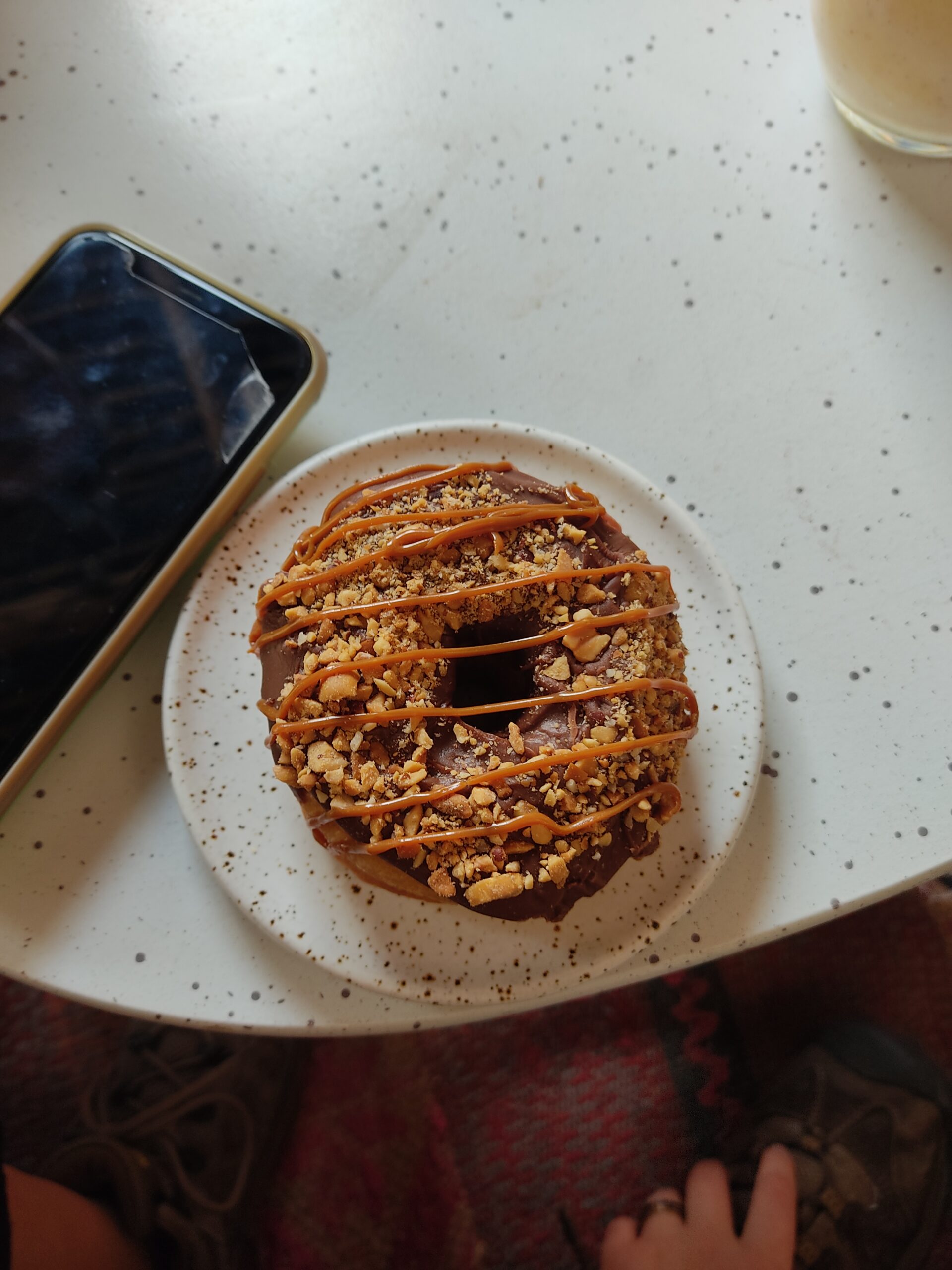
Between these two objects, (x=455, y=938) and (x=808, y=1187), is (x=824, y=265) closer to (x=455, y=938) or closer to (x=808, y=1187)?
(x=455, y=938)

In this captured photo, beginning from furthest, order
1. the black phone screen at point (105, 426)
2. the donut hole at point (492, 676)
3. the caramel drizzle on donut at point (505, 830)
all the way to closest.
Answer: the black phone screen at point (105, 426)
the donut hole at point (492, 676)
the caramel drizzle on donut at point (505, 830)

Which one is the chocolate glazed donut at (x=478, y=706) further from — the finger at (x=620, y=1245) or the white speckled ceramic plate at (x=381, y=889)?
the finger at (x=620, y=1245)

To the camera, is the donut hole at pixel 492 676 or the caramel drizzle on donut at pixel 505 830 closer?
the caramel drizzle on donut at pixel 505 830

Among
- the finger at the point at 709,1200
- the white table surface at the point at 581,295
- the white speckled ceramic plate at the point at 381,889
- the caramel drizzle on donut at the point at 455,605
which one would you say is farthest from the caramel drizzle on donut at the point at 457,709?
the finger at the point at 709,1200

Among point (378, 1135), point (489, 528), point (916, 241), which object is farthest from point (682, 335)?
point (378, 1135)

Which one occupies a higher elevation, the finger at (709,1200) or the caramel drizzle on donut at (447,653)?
the caramel drizzle on donut at (447,653)

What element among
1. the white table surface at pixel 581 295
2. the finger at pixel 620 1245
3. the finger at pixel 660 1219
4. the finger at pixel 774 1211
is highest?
the white table surface at pixel 581 295

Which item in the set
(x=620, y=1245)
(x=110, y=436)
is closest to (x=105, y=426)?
(x=110, y=436)
